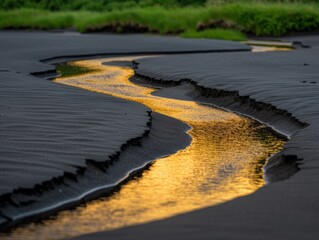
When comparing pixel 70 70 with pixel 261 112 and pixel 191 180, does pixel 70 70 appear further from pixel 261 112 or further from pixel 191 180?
pixel 191 180

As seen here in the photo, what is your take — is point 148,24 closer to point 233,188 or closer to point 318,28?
point 318,28

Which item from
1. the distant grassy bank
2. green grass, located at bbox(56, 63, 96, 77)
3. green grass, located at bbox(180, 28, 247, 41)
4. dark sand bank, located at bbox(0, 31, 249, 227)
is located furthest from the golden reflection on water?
the distant grassy bank

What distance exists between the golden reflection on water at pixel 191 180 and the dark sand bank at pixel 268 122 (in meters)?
0.24

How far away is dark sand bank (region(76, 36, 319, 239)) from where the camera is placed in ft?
13.8

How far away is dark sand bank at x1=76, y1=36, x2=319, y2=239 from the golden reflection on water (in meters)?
0.24

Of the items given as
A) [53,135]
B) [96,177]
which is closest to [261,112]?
[53,135]

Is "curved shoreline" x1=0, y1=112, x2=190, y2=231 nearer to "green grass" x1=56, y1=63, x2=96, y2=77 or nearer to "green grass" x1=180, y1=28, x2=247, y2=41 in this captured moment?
"green grass" x1=56, y1=63, x2=96, y2=77

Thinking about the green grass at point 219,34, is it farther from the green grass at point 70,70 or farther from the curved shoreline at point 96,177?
the curved shoreline at point 96,177

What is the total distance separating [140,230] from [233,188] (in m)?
1.41

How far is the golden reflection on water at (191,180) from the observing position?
4.64m

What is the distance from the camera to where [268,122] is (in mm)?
8859

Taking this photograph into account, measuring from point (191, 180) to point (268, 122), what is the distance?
322 cm

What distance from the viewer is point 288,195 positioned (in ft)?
16.3

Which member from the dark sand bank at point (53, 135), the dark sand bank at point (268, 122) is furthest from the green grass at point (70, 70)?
the dark sand bank at point (53, 135)
